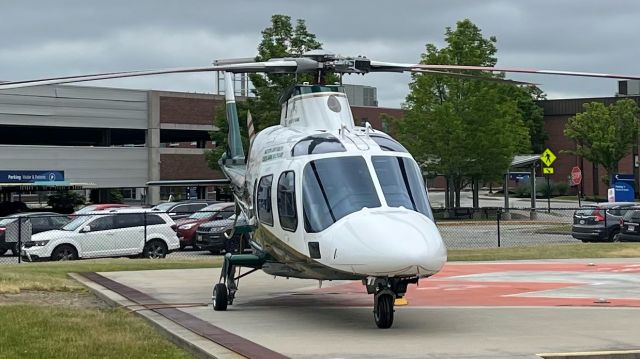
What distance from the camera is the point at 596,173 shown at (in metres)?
78.8

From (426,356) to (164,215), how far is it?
18.8 m

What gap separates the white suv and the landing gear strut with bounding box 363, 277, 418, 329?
15.7 m

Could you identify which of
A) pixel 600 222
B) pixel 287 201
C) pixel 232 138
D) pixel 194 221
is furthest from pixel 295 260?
pixel 600 222

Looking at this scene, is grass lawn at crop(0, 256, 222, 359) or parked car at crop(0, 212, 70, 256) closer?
grass lawn at crop(0, 256, 222, 359)

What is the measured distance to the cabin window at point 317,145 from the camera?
39.6 feet

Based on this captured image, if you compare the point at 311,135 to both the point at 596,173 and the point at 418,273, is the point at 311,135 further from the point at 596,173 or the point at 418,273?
the point at 596,173

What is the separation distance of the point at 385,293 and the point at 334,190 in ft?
4.87

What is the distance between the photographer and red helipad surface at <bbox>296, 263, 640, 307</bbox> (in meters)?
15.1

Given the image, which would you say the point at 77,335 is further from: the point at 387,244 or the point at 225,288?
the point at 387,244

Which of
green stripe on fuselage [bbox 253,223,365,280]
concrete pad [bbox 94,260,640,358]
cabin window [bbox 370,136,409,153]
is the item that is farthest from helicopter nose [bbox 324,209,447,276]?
cabin window [bbox 370,136,409,153]

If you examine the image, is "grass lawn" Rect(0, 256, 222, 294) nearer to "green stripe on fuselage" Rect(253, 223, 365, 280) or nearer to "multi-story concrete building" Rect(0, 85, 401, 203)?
"green stripe on fuselage" Rect(253, 223, 365, 280)

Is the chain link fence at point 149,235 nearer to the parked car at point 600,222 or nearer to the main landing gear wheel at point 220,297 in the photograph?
the parked car at point 600,222

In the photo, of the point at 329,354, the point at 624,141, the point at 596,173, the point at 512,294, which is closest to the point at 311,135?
the point at 329,354

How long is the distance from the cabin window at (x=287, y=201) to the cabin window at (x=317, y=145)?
362 mm
